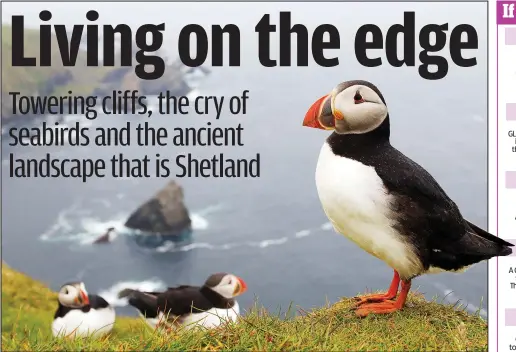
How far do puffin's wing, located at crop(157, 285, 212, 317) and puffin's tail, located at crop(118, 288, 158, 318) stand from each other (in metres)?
0.05

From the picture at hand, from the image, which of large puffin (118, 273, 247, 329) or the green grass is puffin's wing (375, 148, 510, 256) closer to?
the green grass

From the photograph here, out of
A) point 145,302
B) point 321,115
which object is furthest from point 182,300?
point 321,115

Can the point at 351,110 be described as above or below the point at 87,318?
above

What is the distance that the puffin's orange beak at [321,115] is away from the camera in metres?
2.92

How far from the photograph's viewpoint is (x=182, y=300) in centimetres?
420

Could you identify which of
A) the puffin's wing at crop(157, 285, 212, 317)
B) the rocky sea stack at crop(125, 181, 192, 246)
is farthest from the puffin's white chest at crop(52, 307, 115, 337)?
the rocky sea stack at crop(125, 181, 192, 246)

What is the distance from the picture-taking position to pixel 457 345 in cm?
263

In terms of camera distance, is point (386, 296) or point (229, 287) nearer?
point (386, 296)

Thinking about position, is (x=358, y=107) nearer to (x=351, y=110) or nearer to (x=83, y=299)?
(x=351, y=110)

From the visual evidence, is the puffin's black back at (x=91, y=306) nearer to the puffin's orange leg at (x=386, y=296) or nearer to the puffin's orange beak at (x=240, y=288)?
the puffin's orange beak at (x=240, y=288)

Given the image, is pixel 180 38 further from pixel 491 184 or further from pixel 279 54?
pixel 491 184

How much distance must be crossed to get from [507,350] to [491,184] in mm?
819

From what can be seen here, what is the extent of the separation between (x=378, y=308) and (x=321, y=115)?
38.4 inches

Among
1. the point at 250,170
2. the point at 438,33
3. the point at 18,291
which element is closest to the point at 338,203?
the point at 250,170
